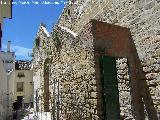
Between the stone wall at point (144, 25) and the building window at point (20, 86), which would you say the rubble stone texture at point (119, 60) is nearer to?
the stone wall at point (144, 25)

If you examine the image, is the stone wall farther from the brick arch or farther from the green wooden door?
the green wooden door

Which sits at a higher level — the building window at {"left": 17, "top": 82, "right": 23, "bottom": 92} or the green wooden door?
the building window at {"left": 17, "top": 82, "right": 23, "bottom": 92}

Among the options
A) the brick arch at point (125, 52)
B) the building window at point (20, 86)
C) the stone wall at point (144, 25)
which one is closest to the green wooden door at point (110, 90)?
the brick arch at point (125, 52)

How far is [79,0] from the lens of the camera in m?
7.97

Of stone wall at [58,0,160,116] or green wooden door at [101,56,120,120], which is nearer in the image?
stone wall at [58,0,160,116]

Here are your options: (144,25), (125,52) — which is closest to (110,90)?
(125,52)

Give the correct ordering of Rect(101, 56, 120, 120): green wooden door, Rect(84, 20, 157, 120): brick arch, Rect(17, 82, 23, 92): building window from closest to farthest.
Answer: Rect(101, 56, 120, 120): green wooden door, Rect(84, 20, 157, 120): brick arch, Rect(17, 82, 23, 92): building window

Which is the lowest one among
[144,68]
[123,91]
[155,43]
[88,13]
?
[123,91]

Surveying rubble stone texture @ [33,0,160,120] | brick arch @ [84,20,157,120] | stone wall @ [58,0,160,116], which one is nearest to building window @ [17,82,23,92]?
rubble stone texture @ [33,0,160,120]

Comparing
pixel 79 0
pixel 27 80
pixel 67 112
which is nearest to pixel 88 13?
pixel 79 0

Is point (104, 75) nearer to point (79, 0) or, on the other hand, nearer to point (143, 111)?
point (143, 111)

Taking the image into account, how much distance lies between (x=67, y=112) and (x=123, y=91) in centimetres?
227

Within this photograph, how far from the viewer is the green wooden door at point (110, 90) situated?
16.0 feet

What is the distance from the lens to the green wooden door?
4.87 metres
